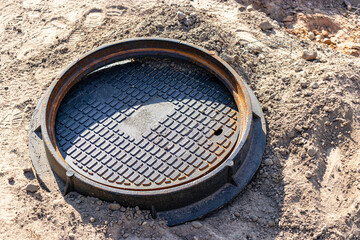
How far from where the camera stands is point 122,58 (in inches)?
187

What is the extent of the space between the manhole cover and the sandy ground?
0.60ft

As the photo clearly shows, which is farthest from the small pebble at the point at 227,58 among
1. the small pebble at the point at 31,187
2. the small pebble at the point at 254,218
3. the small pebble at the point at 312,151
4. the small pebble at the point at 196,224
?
the small pebble at the point at 31,187

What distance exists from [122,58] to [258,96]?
160cm

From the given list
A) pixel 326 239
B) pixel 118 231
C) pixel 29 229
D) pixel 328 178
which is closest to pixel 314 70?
pixel 328 178

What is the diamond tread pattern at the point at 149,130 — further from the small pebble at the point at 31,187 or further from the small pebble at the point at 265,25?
the small pebble at the point at 265,25

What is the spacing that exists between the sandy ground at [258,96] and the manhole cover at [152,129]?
18 cm

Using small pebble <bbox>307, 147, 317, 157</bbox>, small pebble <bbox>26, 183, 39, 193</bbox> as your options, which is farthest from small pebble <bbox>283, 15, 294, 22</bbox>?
small pebble <bbox>26, 183, 39, 193</bbox>

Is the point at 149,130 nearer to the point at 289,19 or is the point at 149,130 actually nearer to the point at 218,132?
the point at 218,132

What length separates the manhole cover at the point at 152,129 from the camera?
12.3ft

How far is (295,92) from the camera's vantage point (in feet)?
15.1

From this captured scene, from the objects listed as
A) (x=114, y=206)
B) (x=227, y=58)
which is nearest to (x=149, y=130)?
(x=114, y=206)

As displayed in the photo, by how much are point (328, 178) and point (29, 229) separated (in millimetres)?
2854

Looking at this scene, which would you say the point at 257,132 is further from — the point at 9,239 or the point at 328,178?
the point at 9,239

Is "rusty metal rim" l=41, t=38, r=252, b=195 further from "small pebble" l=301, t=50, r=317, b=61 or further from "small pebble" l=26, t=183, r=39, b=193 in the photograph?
"small pebble" l=301, t=50, r=317, b=61
